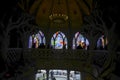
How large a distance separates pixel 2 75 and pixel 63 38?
13.0m

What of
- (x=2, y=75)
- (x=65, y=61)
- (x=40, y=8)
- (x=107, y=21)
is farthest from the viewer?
(x=40, y=8)

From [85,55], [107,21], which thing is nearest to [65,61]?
[85,55]

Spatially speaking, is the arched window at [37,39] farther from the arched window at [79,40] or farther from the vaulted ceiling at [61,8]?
the arched window at [79,40]

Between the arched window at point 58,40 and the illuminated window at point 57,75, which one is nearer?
the illuminated window at point 57,75

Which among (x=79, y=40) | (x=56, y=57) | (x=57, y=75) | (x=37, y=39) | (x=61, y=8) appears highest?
(x=61, y=8)

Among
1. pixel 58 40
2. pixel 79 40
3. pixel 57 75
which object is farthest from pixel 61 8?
pixel 57 75

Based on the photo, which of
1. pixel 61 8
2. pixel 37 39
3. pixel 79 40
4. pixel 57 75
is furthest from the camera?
pixel 57 75

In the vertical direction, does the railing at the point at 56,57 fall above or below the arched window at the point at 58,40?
below

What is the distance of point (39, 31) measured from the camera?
855 inches

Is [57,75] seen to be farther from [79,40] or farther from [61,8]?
[61,8]

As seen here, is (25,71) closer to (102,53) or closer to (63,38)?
(102,53)

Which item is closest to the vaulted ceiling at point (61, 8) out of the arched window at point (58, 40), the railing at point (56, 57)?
the arched window at point (58, 40)

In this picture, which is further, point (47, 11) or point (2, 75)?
point (47, 11)

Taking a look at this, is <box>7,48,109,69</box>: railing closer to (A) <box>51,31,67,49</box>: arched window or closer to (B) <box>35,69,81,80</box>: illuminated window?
(B) <box>35,69,81,80</box>: illuminated window
